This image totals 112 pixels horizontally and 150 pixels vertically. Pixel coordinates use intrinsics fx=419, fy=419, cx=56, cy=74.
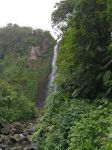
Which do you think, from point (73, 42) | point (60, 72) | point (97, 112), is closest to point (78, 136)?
point (97, 112)

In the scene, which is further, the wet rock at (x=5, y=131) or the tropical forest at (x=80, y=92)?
the wet rock at (x=5, y=131)

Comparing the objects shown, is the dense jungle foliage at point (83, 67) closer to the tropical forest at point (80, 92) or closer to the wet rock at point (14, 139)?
the tropical forest at point (80, 92)

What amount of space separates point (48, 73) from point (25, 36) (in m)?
13.8

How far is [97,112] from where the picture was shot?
11602mm

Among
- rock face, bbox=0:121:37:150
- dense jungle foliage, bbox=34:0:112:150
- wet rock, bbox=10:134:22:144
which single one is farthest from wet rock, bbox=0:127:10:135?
dense jungle foliage, bbox=34:0:112:150

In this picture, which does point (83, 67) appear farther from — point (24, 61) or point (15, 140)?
point (24, 61)

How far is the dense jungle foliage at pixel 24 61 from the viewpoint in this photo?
171 ft

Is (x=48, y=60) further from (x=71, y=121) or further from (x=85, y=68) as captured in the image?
(x=71, y=121)

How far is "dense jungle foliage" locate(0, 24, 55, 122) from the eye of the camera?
171 feet

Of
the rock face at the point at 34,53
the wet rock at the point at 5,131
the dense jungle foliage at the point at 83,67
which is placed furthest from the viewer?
the rock face at the point at 34,53

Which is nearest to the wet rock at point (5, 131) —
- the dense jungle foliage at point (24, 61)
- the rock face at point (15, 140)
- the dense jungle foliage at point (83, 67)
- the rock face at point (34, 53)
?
the rock face at point (15, 140)

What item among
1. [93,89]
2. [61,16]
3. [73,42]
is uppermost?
[61,16]

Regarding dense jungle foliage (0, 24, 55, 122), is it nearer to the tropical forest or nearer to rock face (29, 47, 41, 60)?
rock face (29, 47, 41, 60)

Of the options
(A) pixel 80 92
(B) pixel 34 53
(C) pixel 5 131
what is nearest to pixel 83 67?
(A) pixel 80 92
